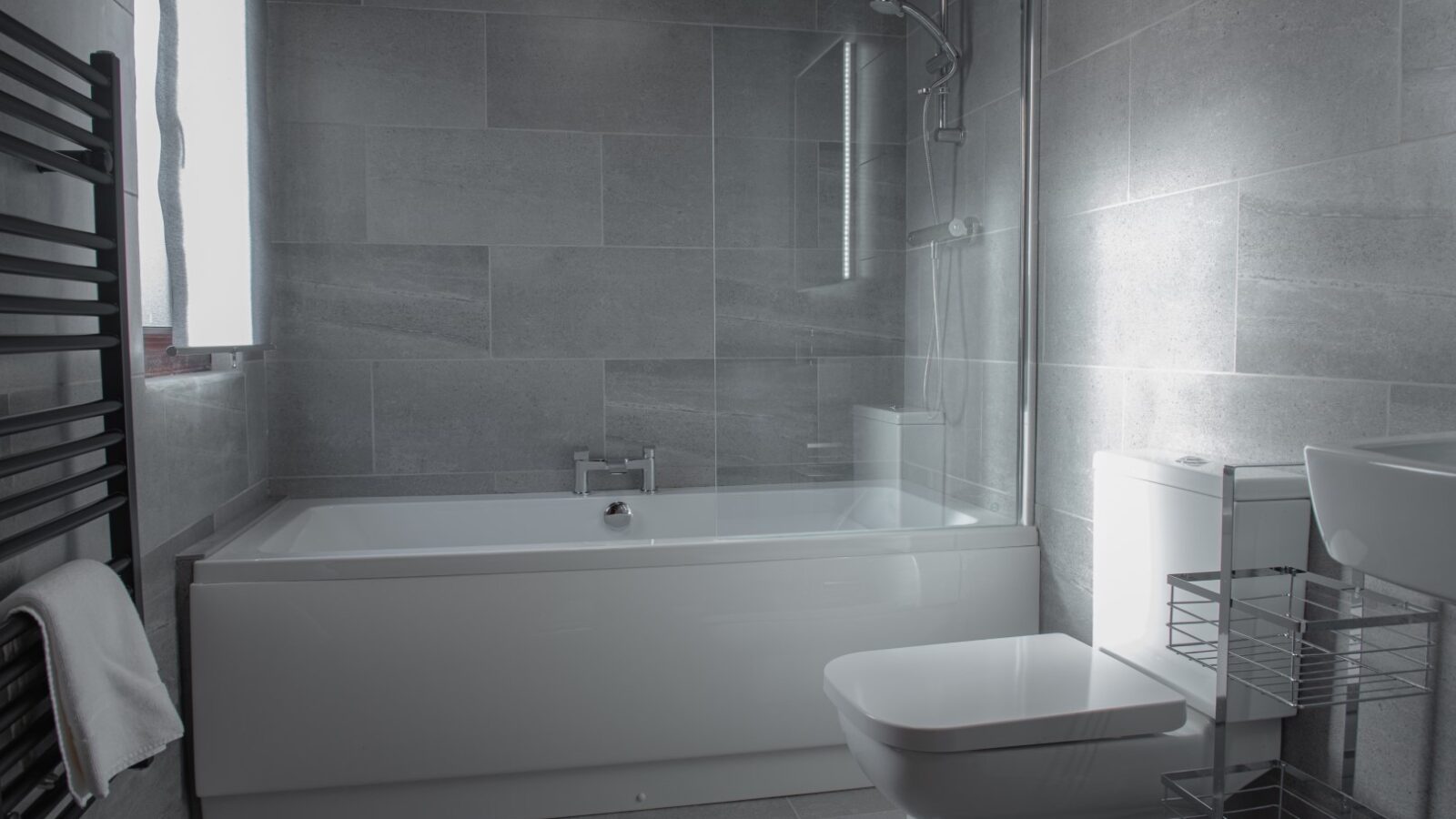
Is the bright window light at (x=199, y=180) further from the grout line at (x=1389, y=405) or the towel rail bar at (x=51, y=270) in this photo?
the grout line at (x=1389, y=405)

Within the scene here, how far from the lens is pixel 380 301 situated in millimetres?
3062

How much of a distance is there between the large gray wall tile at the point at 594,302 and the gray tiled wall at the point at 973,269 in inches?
31.9

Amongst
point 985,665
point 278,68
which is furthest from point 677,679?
point 278,68

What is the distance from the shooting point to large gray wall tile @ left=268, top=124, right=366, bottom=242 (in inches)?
115

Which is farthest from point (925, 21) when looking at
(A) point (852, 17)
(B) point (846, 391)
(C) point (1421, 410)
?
(C) point (1421, 410)

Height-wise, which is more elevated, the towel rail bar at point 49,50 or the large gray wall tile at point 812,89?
the large gray wall tile at point 812,89

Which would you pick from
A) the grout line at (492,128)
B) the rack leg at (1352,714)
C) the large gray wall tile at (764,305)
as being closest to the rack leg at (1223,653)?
the rack leg at (1352,714)

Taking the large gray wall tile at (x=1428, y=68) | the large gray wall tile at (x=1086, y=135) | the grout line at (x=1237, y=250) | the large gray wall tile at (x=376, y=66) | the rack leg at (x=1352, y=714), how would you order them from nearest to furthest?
the large gray wall tile at (x=1428, y=68), the rack leg at (x=1352, y=714), the grout line at (x=1237, y=250), the large gray wall tile at (x=1086, y=135), the large gray wall tile at (x=376, y=66)

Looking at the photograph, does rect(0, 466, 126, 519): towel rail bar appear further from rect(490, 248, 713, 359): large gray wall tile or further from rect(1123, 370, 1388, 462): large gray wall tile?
rect(1123, 370, 1388, 462): large gray wall tile

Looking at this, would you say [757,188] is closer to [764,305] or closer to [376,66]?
[764,305]

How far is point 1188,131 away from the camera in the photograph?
6.83ft

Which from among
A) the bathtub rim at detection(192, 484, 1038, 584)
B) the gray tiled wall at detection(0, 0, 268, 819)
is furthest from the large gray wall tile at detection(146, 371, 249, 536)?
the bathtub rim at detection(192, 484, 1038, 584)

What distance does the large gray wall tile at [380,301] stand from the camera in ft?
9.85

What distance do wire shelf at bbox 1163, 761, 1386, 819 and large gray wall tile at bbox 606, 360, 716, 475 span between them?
164 centimetres
